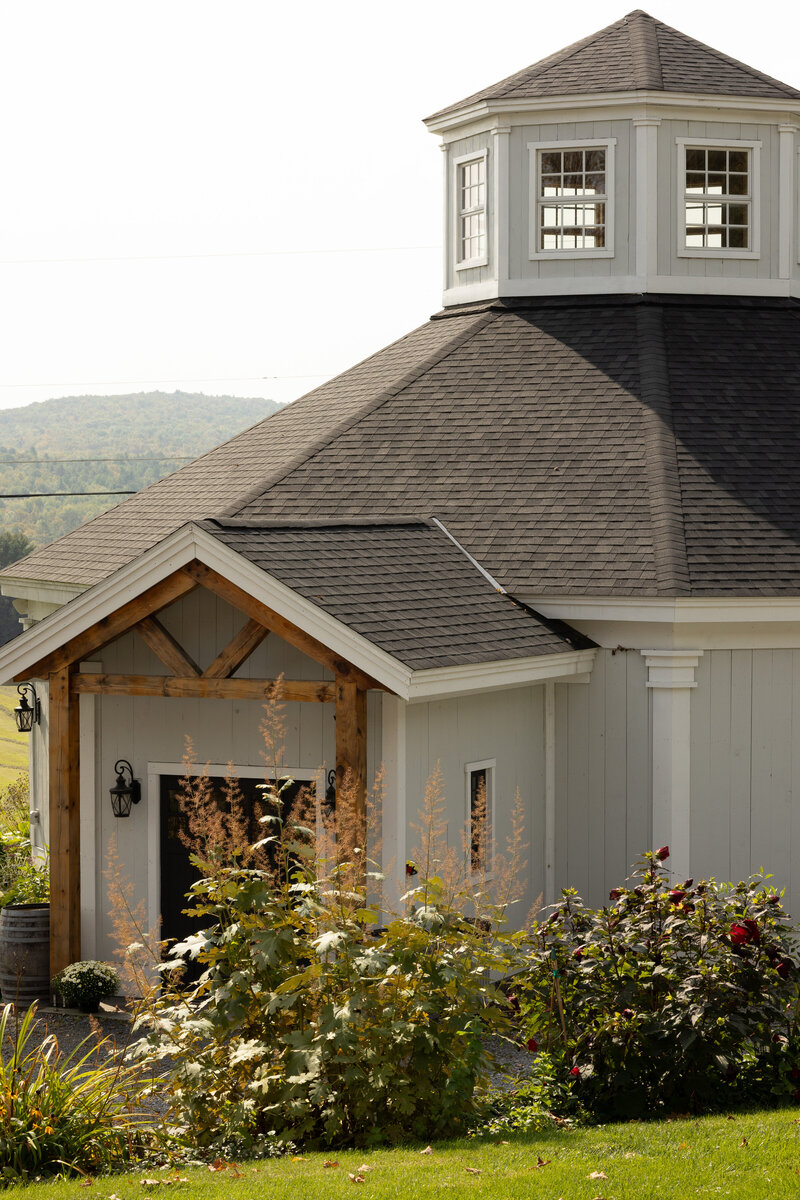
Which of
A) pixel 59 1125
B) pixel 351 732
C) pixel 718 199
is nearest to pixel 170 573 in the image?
pixel 351 732

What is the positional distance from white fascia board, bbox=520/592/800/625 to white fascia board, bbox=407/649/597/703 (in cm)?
42

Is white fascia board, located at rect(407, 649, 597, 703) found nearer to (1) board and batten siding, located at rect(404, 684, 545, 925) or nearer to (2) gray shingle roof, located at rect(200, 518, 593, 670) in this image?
(2) gray shingle roof, located at rect(200, 518, 593, 670)

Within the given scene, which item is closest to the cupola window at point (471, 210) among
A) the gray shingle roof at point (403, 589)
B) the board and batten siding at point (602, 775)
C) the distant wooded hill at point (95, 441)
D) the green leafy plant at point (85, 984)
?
the gray shingle roof at point (403, 589)

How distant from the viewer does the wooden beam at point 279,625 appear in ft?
34.4

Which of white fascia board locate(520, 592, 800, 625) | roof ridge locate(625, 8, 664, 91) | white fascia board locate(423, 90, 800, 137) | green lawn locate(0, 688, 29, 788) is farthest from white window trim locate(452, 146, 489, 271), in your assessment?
green lawn locate(0, 688, 29, 788)

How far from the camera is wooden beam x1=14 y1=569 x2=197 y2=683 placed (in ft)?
36.3

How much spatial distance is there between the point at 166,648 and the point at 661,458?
5233 mm

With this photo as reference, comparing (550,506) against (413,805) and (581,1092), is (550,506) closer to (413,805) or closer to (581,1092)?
(413,805)

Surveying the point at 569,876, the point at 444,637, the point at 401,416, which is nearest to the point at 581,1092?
the point at 444,637

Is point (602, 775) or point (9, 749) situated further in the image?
point (9, 749)

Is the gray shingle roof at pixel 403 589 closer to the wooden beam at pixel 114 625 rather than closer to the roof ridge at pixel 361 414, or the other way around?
the wooden beam at pixel 114 625

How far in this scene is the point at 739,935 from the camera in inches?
306

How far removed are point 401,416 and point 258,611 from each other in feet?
16.6

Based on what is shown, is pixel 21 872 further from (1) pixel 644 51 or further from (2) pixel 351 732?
(1) pixel 644 51
